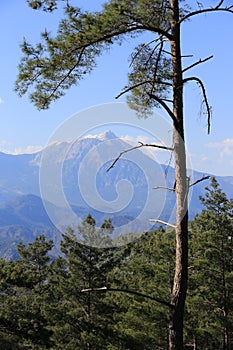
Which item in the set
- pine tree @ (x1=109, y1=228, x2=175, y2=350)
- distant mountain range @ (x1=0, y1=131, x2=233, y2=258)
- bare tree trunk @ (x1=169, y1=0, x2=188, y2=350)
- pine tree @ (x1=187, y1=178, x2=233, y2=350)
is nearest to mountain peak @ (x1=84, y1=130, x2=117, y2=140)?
distant mountain range @ (x1=0, y1=131, x2=233, y2=258)

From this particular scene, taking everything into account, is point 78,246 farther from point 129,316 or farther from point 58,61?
point 58,61

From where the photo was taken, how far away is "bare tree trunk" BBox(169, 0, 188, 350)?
4.36 meters

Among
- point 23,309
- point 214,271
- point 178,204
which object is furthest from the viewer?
point 23,309

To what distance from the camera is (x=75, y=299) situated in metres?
17.9

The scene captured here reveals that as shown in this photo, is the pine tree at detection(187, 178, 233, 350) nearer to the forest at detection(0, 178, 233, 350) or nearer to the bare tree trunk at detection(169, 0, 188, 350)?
the forest at detection(0, 178, 233, 350)

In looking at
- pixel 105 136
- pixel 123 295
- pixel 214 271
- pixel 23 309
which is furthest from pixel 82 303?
pixel 105 136

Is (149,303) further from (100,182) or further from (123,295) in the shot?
(100,182)

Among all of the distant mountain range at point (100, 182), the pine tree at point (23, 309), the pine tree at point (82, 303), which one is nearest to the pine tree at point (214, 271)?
the pine tree at point (82, 303)

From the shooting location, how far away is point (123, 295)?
690 inches

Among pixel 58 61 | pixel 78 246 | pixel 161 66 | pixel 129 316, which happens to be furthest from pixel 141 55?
pixel 78 246

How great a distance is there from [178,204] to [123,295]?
1375cm

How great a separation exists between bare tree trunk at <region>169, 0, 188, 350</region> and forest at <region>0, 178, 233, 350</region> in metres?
8.40

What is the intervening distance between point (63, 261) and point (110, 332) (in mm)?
4010

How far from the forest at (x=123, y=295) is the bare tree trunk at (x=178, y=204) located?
840cm
